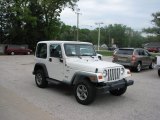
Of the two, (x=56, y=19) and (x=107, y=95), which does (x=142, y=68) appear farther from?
A: (x=56, y=19)

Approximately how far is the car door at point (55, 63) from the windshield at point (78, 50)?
0.94ft

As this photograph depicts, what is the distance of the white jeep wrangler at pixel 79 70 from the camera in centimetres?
729

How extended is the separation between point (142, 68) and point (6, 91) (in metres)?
10.7

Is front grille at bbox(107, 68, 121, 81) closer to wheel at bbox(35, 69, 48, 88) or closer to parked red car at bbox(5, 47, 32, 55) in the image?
wheel at bbox(35, 69, 48, 88)

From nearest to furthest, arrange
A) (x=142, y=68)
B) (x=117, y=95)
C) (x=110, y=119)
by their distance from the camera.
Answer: (x=110, y=119)
(x=117, y=95)
(x=142, y=68)

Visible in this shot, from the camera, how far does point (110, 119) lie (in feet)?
20.1

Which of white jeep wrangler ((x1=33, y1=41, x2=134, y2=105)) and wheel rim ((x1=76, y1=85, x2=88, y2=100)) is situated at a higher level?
white jeep wrangler ((x1=33, y1=41, x2=134, y2=105))

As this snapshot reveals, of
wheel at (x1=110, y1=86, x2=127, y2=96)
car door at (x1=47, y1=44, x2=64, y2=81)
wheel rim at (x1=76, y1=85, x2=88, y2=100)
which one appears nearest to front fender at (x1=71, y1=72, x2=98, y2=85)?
wheel rim at (x1=76, y1=85, x2=88, y2=100)

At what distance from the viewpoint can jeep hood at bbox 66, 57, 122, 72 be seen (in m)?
7.44

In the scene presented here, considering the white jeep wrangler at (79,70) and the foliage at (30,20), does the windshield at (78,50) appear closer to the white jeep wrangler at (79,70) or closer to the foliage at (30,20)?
the white jeep wrangler at (79,70)

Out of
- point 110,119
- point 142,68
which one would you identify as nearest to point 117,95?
point 110,119

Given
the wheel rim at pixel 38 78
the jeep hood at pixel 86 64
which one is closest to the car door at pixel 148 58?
the jeep hood at pixel 86 64

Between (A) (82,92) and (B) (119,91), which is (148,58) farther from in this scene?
(A) (82,92)

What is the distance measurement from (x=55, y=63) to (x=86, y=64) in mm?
1546
